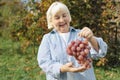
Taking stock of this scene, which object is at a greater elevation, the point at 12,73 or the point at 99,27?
the point at 99,27

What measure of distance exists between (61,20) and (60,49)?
236mm

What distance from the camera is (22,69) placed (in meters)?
7.91

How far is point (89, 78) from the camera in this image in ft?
9.71

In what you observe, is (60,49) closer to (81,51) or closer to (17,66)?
(81,51)

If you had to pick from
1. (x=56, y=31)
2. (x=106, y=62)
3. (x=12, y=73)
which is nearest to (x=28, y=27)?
(x=12, y=73)

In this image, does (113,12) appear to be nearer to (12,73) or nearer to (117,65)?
(117,65)

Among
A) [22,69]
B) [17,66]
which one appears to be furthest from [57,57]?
[17,66]

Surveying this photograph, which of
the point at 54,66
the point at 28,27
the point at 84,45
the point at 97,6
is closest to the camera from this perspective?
the point at 84,45

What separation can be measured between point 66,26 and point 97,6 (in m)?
5.07

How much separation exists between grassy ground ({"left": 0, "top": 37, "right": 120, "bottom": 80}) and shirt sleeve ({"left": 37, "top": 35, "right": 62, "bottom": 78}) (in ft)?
13.5

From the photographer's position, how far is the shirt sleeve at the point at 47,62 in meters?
2.86

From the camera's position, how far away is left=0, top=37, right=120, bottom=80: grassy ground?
7.21 metres

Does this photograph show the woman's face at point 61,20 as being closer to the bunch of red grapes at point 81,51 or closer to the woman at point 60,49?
the woman at point 60,49

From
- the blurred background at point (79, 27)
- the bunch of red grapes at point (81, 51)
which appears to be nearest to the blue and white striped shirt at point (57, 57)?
the bunch of red grapes at point (81, 51)
